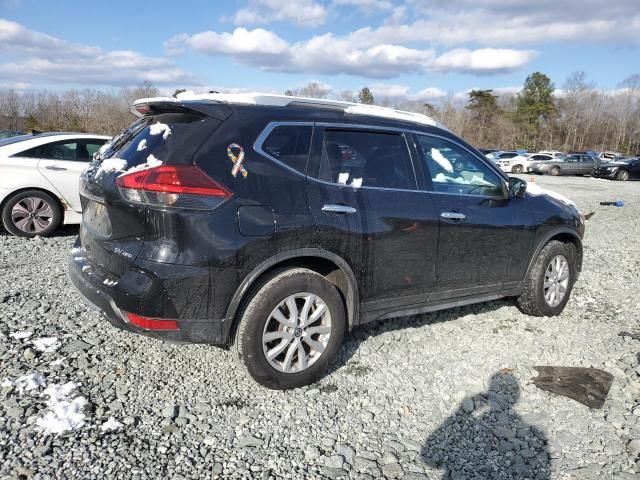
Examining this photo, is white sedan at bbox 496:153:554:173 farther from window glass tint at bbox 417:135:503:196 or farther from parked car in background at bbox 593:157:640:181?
window glass tint at bbox 417:135:503:196

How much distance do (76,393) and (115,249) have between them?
960mm

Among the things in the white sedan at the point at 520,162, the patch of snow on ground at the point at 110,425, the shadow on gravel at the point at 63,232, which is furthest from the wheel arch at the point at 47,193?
the white sedan at the point at 520,162

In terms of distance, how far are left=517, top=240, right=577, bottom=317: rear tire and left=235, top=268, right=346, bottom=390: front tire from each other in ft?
7.43

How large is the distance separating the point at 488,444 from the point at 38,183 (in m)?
6.91

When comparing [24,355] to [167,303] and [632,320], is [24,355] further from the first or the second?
[632,320]

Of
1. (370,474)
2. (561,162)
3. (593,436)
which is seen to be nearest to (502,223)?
(593,436)

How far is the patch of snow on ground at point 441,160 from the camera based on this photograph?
13.7 ft

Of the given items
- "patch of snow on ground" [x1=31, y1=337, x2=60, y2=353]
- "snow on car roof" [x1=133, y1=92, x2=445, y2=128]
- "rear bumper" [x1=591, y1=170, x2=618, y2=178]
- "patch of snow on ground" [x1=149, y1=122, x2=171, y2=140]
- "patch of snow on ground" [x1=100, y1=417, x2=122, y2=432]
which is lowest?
"rear bumper" [x1=591, y1=170, x2=618, y2=178]

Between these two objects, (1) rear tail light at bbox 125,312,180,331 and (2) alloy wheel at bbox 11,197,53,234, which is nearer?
(1) rear tail light at bbox 125,312,180,331

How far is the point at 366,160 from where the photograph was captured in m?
3.77

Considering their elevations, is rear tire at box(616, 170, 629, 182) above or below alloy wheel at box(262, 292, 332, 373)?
below

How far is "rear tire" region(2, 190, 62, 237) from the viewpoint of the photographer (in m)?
7.36

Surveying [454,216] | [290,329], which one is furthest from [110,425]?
[454,216]

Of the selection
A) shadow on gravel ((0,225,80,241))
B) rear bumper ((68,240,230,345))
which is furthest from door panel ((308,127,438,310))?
shadow on gravel ((0,225,80,241))
